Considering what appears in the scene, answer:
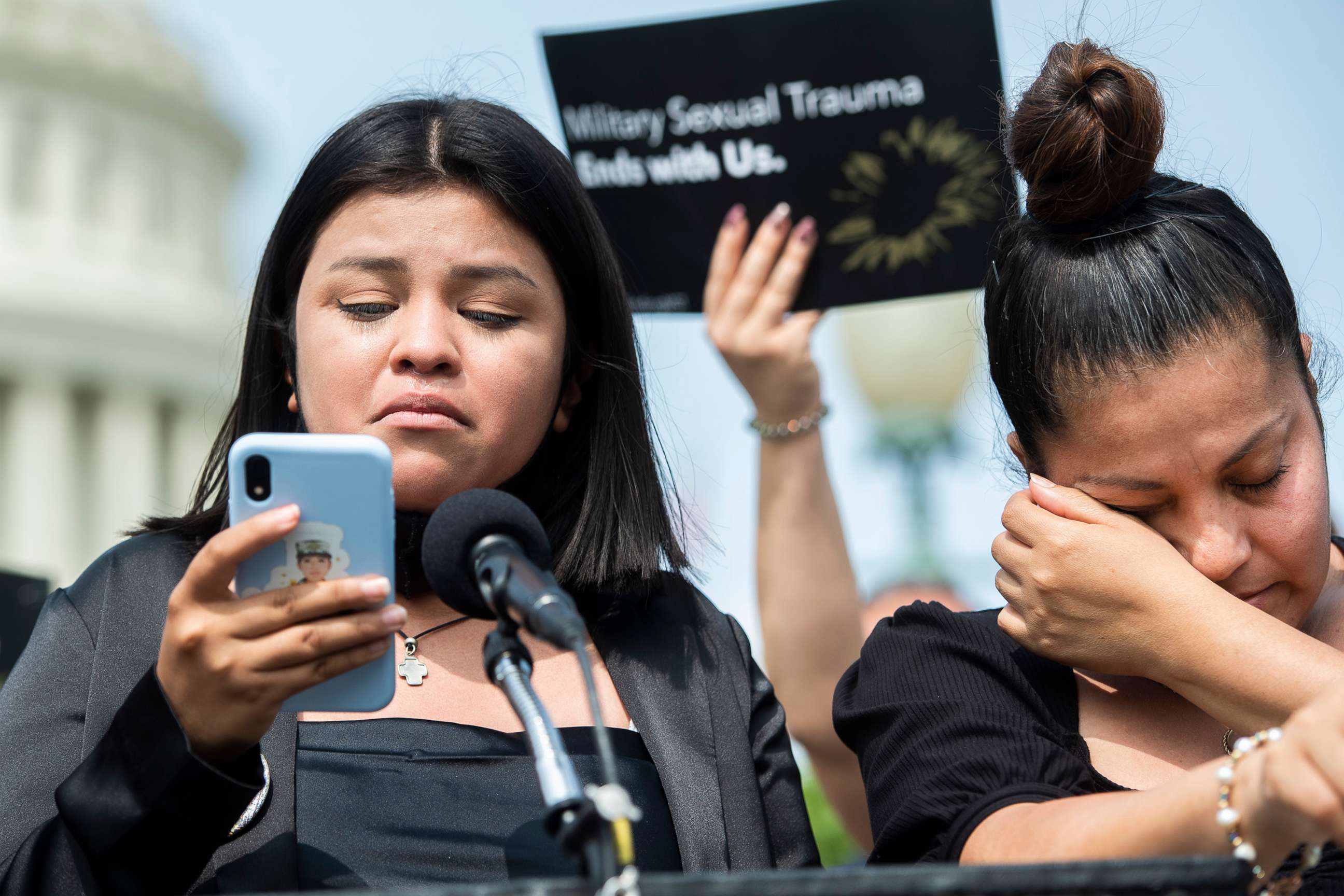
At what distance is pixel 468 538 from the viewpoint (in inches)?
61.5

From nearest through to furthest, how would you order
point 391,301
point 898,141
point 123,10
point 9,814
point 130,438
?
point 9,814 < point 391,301 < point 898,141 < point 130,438 < point 123,10

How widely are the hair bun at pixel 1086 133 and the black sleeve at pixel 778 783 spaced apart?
95cm

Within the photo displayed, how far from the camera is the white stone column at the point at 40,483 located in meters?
27.7

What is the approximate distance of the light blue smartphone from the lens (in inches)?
63.9

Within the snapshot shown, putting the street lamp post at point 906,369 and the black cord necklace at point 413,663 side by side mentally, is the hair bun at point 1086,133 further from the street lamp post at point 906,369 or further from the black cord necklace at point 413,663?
the street lamp post at point 906,369

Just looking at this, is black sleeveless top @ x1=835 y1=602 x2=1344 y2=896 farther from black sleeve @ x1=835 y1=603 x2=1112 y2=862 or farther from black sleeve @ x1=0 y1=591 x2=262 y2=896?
black sleeve @ x1=0 y1=591 x2=262 y2=896

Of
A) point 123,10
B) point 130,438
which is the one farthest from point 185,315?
point 123,10

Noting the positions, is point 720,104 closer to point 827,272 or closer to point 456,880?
point 827,272

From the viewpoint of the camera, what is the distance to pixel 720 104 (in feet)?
10.2

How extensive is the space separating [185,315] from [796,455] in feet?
99.2

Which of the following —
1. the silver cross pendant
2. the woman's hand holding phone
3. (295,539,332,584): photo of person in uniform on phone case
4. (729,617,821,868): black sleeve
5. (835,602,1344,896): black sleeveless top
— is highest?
(295,539,332,584): photo of person in uniform on phone case

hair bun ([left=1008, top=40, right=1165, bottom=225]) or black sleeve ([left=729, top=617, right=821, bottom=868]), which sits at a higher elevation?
hair bun ([left=1008, top=40, right=1165, bottom=225])

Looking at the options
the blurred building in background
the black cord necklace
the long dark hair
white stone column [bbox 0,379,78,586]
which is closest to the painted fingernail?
the black cord necklace

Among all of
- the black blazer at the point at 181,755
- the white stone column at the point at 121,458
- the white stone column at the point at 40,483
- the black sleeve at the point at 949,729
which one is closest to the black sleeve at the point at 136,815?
the black blazer at the point at 181,755
